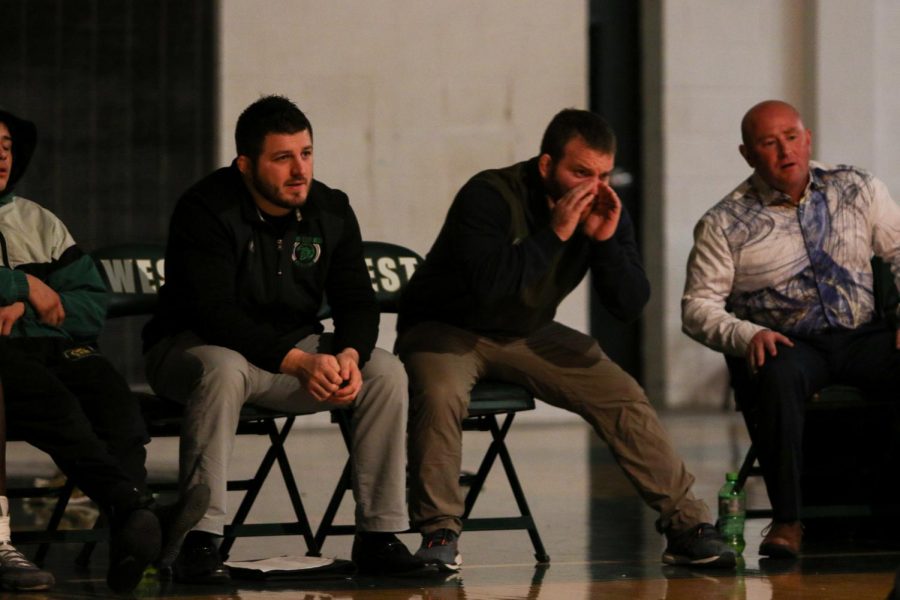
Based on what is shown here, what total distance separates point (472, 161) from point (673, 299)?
1.61m

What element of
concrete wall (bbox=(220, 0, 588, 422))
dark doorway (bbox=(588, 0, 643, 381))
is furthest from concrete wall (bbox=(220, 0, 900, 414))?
dark doorway (bbox=(588, 0, 643, 381))

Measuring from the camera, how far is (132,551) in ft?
12.2

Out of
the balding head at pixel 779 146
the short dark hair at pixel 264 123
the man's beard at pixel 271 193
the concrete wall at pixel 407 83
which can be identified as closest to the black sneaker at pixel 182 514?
the man's beard at pixel 271 193

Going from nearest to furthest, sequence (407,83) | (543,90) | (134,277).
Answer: (134,277), (407,83), (543,90)

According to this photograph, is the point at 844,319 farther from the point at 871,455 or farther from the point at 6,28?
the point at 6,28

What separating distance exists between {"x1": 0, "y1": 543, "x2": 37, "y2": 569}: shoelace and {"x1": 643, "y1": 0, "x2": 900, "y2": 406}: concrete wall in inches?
241

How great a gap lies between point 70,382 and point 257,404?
498mm

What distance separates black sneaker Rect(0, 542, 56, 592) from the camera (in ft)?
12.4

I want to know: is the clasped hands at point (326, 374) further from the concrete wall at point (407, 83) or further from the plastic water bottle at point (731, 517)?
the concrete wall at point (407, 83)

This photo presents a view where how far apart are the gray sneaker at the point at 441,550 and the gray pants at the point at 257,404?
0.10m

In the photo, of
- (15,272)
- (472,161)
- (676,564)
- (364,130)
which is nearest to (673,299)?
(472,161)

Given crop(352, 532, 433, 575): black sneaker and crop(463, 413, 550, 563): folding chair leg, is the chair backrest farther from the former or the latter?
crop(352, 532, 433, 575): black sneaker

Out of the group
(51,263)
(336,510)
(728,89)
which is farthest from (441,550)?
(728,89)

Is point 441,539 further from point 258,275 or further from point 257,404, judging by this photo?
point 258,275
